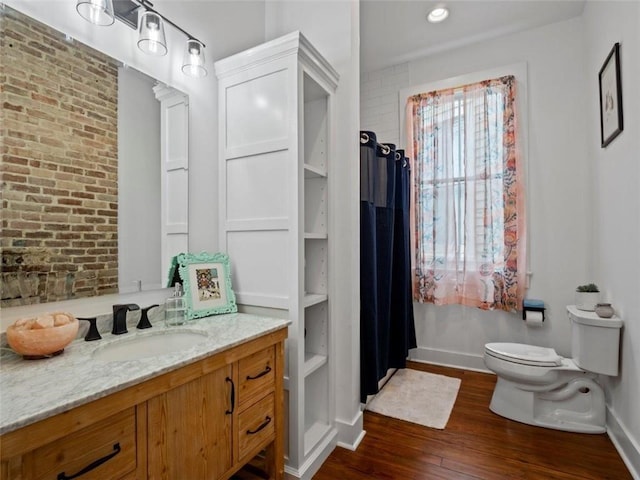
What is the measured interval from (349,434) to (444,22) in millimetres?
3149

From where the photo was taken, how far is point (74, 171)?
121 centimetres

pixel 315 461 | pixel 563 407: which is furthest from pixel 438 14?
pixel 315 461

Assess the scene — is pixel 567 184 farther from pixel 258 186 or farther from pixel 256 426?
pixel 256 426

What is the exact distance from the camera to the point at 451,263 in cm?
299

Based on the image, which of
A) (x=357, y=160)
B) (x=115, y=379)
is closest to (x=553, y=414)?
(x=357, y=160)

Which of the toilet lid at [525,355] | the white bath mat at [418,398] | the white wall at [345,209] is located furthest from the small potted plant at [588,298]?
the white wall at [345,209]

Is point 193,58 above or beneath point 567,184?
above

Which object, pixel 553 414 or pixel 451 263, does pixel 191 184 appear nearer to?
pixel 451 263

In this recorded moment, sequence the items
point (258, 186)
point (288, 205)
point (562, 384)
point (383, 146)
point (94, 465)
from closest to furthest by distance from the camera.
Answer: point (94, 465) → point (288, 205) → point (258, 186) → point (562, 384) → point (383, 146)

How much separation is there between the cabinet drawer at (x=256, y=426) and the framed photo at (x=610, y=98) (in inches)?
94.4

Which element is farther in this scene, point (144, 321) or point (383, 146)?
point (383, 146)

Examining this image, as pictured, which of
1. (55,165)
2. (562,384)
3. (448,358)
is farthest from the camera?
(448,358)

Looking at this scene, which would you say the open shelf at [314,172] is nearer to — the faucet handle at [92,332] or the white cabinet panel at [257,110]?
the white cabinet panel at [257,110]

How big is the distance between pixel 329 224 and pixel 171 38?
1215 millimetres
